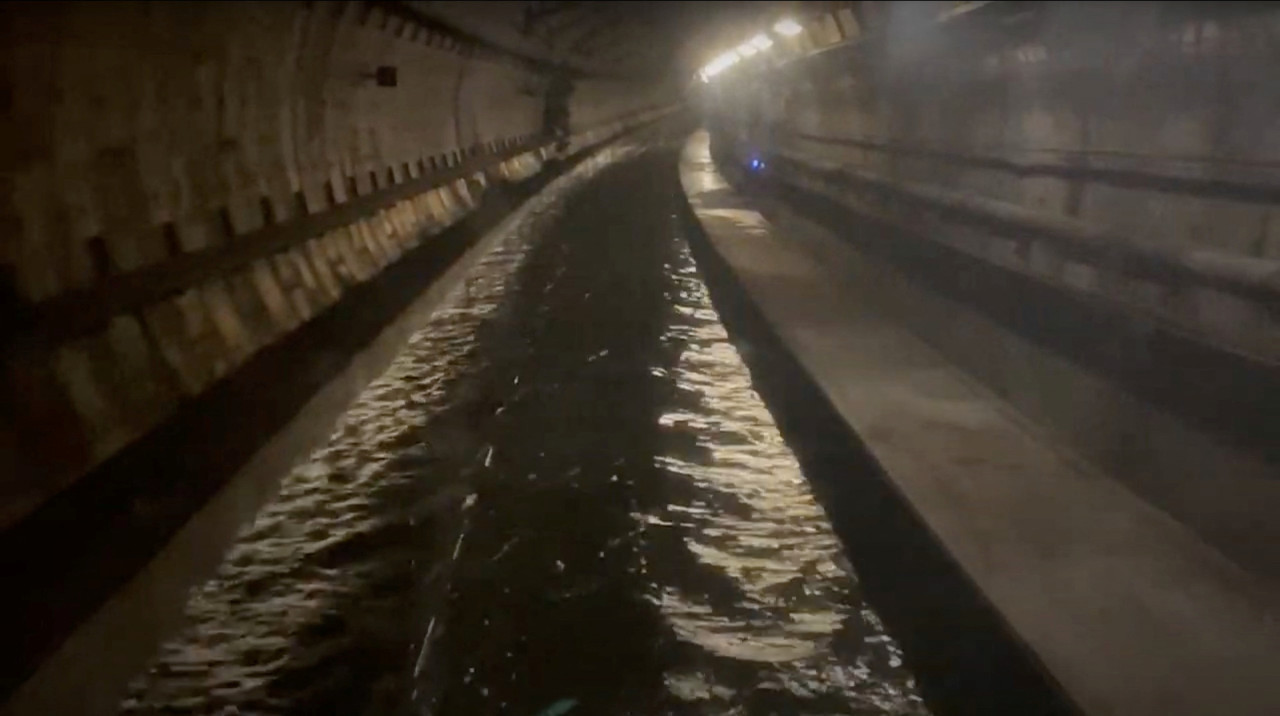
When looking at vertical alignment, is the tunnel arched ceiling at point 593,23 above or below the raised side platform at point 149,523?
above

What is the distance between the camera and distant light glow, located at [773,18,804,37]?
28062 mm

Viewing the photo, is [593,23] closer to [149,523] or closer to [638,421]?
[638,421]

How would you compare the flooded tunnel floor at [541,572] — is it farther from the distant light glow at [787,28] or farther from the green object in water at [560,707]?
the distant light glow at [787,28]

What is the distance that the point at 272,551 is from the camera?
6305 millimetres

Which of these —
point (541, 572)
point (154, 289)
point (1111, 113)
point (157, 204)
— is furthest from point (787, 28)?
point (541, 572)

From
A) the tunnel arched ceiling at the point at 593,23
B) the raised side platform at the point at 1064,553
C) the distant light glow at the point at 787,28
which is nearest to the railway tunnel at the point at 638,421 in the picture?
the raised side platform at the point at 1064,553

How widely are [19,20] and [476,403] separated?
12.0 ft

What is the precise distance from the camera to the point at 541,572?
6.01 m

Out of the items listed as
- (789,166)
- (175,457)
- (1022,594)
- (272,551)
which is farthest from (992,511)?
(789,166)

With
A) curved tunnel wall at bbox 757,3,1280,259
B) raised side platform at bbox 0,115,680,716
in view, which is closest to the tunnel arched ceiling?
curved tunnel wall at bbox 757,3,1280,259

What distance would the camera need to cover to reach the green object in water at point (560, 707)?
4.62 m

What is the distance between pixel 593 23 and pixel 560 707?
28.1m

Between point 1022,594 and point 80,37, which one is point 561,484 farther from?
point 80,37

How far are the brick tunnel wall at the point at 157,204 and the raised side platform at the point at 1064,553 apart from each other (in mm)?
3830
